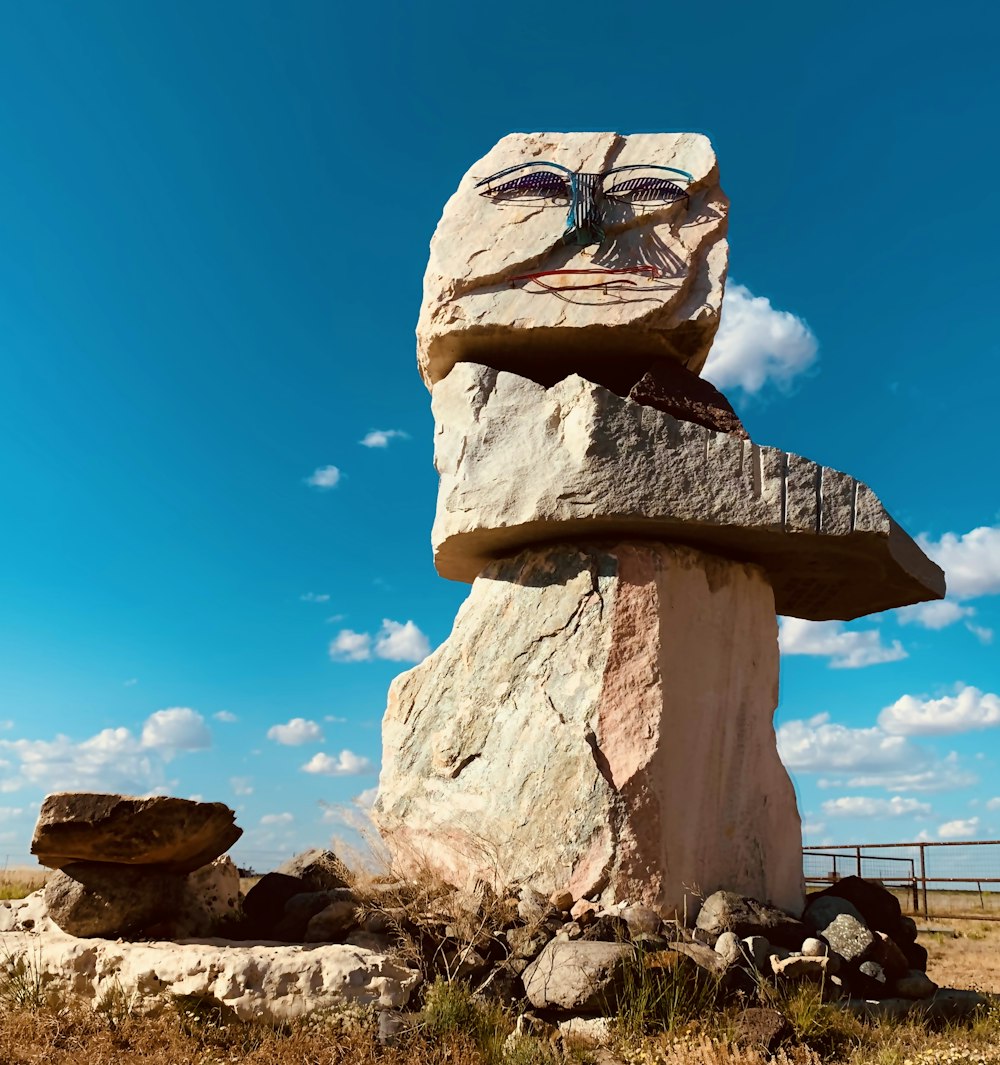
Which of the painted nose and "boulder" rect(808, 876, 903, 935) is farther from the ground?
the painted nose

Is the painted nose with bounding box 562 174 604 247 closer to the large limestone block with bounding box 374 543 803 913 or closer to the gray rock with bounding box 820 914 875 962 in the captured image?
the large limestone block with bounding box 374 543 803 913

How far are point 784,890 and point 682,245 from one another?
14.3ft

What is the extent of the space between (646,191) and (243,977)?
569 centimetres

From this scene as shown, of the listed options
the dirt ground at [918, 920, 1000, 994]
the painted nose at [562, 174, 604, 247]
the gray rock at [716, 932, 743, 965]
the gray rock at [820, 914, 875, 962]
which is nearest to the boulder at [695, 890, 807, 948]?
the gray rock at [716, 932, 743, 965]

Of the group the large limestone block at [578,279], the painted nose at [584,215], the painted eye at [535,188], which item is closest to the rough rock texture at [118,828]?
the large limestone block at [578,279]

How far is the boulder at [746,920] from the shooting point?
550 cm

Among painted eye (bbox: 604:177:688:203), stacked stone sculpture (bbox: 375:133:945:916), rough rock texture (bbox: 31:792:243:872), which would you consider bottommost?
rough rock texture (bbox: 31:792:243:872)

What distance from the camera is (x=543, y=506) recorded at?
6160 mm

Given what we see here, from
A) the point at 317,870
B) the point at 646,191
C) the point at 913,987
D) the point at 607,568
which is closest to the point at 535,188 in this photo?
the point at 646,191

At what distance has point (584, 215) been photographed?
7.12 m

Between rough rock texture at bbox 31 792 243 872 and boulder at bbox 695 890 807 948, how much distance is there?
2.81 metres

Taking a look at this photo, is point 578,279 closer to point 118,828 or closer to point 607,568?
point 607,568

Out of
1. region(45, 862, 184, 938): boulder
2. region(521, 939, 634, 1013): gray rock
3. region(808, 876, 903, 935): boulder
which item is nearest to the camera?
region(521, 939, 634, 1013): gray rock

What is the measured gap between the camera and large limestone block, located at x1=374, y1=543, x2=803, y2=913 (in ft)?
18.8
